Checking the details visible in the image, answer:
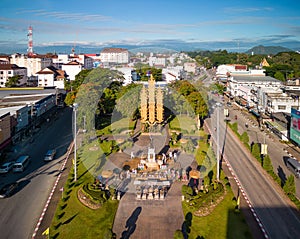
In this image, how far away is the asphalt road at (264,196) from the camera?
13477mm

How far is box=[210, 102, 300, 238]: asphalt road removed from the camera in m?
13.5

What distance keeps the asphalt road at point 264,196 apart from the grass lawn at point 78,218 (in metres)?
7.06

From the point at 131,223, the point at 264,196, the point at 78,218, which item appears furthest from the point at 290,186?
the point at 78,218

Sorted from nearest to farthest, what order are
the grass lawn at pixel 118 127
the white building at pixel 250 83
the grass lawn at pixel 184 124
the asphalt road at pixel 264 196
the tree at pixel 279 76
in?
the asphalt road at pixel 264 196, the grass lawn at pixel 118 127, the grass lawn at pixel 184 124, the white building at pixel 250 83, the tree at pixel 279 76

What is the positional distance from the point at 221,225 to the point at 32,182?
11.0 m

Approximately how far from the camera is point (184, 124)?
31.7 metres

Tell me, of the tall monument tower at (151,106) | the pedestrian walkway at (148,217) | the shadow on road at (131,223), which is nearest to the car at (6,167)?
the pedestrian walkway at (148,217)

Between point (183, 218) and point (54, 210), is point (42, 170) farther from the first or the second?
point (183, 218)

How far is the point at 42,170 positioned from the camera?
1977 cm

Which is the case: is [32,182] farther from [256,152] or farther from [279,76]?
[279,76]

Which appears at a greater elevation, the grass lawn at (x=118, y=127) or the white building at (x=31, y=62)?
the white building at (x=31, y=62)

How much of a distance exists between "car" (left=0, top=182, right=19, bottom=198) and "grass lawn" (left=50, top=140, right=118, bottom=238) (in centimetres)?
275

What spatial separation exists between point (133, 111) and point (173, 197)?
1645 centimetres

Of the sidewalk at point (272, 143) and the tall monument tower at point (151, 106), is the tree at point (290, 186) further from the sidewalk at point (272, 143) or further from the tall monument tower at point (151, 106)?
the tall monument tower at point (151, 106)
